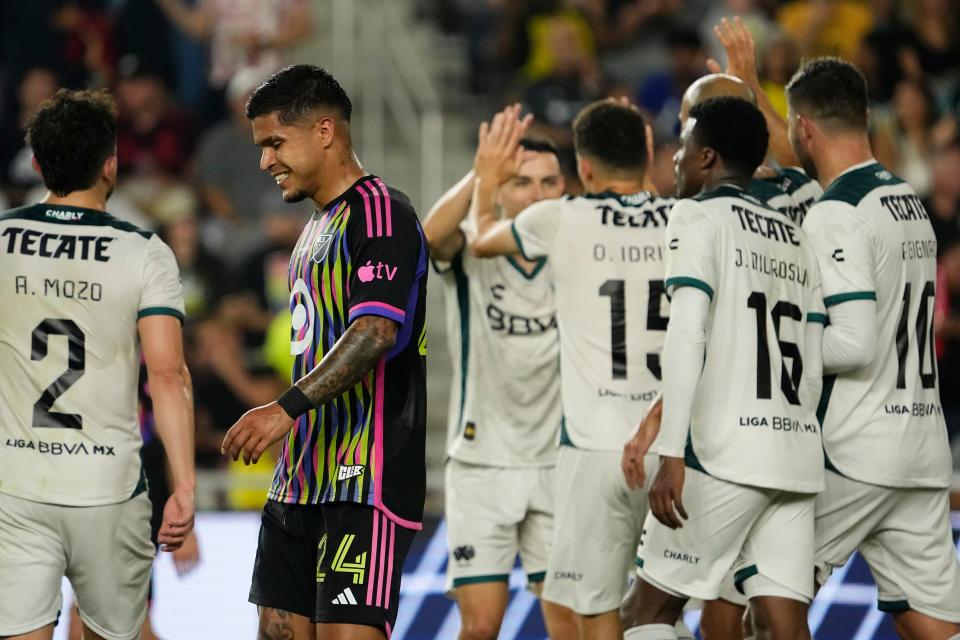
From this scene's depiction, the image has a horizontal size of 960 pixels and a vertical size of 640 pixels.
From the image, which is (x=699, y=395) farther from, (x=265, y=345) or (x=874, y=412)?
(x=265, y=345)

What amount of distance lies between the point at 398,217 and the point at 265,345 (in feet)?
22.8

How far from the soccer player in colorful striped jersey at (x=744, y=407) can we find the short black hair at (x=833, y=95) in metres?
0.55

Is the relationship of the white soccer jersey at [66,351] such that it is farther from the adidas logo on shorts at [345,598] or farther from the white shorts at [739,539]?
the white shorts at [739,539]

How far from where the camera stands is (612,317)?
667 cm

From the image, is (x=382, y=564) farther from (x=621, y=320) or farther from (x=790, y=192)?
(x=790, y=192)

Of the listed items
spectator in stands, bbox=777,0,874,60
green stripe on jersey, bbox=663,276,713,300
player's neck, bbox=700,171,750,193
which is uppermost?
spectator in stands, bbox=777,0,874,60

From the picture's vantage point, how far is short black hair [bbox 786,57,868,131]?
19.9ft

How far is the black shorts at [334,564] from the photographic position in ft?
16.6

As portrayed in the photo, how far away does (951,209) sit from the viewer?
11062 mm

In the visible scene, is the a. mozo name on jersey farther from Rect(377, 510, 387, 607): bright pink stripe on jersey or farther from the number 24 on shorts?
Rect(377, 510, 387, 607): bright pink stripe on jersey

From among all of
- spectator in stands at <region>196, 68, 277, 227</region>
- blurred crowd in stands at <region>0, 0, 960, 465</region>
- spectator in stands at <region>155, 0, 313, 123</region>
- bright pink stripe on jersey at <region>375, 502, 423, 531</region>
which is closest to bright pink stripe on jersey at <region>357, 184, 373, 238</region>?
bright pink stripe on jersey at <region>375, 502, 423, 531</region>

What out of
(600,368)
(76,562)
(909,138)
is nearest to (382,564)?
(76,562)

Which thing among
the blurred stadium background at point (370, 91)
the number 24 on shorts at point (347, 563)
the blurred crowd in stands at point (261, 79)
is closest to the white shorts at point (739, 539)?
the number 24 on shorts at point (347, 563)

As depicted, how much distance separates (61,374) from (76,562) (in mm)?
680
